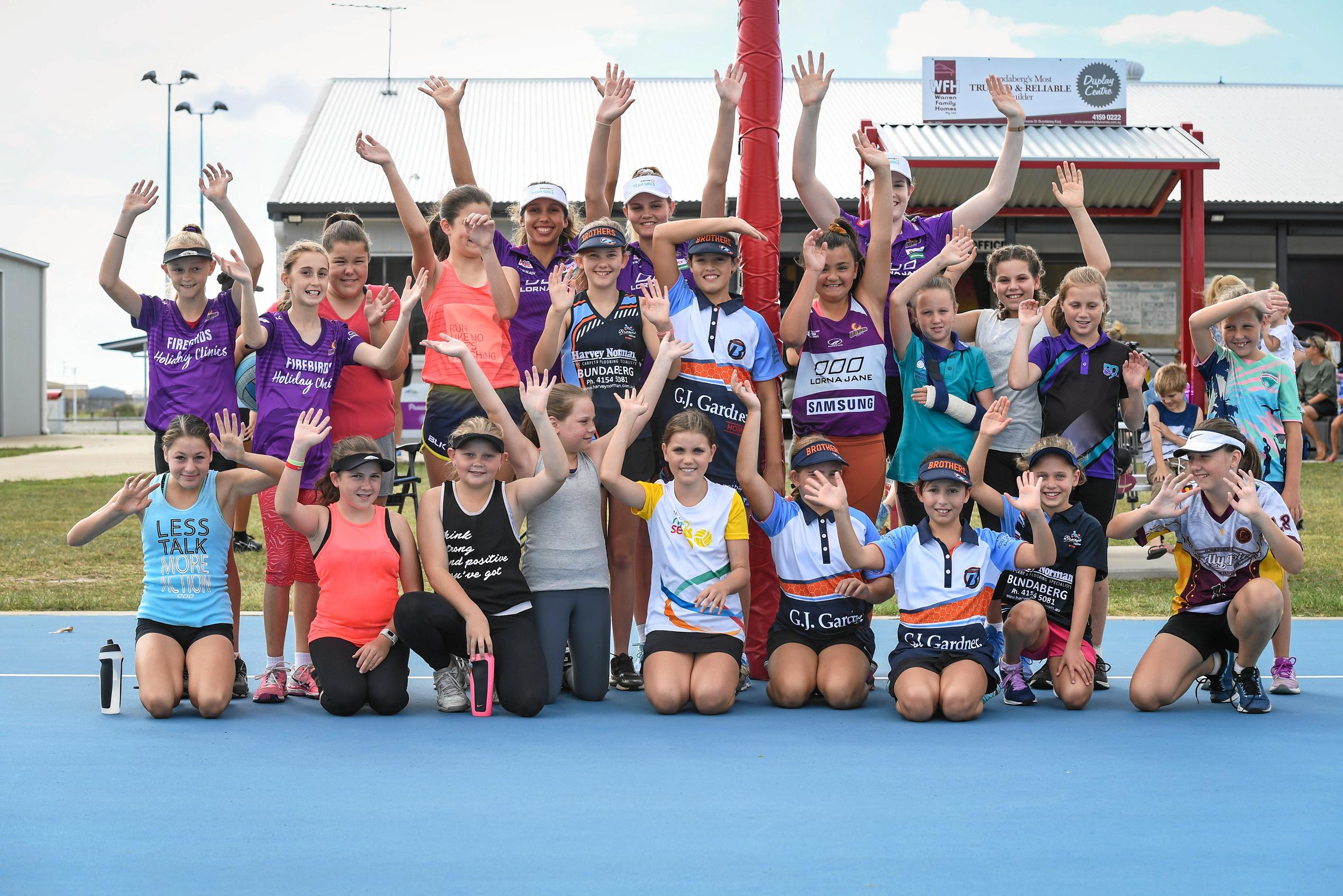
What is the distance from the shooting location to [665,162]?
20.1 meters

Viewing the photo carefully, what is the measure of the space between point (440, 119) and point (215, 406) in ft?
57.2

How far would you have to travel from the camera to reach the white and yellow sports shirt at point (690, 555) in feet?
16.8

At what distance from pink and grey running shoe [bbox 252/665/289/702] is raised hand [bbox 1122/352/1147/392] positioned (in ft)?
13.3

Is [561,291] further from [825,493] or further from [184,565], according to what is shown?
[184,565]

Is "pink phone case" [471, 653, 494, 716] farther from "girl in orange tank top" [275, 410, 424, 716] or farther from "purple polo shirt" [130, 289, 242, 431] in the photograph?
"purple polo shirt" [130, 289, 242, 431]

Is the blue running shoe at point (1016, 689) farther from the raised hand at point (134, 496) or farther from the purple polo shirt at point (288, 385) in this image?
the raised hand at point (134, 496)

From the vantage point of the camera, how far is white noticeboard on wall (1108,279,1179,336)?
18234mm

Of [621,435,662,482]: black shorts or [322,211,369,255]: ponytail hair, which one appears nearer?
[621,435,662,482]: black shorts

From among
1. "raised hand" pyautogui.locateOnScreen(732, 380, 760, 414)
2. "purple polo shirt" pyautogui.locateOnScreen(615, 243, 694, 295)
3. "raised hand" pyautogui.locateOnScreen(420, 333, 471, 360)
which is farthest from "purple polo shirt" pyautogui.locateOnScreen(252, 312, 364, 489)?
"raised hand" pyautogui.locateOnScreen(732, 380, 760, 414)

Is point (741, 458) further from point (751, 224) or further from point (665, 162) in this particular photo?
point (665, 162)

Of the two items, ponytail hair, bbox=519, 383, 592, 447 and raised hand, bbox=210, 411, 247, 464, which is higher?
ponytail hair, bbox=519, 383, 592, 447

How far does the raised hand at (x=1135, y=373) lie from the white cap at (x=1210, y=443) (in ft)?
1.49

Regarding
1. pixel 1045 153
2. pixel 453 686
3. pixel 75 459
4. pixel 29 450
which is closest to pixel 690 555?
pixel 453 686

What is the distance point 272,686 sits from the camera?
16.6ft
